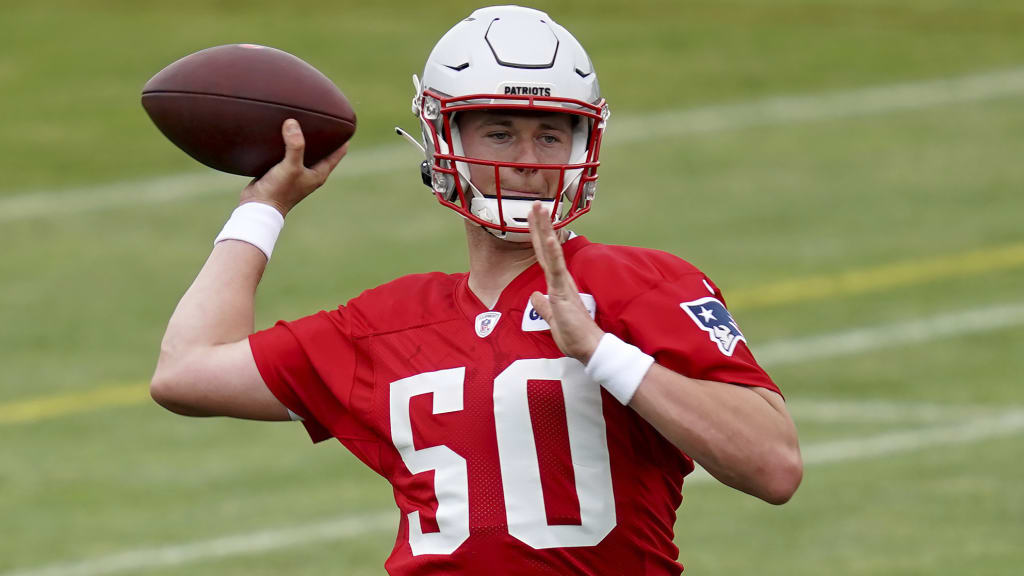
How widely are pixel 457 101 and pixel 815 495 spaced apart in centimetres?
534

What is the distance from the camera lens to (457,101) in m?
4.28

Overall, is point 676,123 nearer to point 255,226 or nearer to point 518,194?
point 255,226

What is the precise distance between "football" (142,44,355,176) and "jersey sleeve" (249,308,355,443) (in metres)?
0.48

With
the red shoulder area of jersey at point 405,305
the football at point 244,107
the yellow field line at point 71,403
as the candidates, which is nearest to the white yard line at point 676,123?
the yellow field line at point 71,403

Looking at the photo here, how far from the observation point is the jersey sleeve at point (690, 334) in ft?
12.7

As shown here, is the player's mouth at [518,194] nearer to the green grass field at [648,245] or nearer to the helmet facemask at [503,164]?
the helmet facemask at [503,164]

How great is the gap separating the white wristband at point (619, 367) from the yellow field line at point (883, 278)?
8286 mm

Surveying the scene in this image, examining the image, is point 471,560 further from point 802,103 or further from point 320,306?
point 802,103

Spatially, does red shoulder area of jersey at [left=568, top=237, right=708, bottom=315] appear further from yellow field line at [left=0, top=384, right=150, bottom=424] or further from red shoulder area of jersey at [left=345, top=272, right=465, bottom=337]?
yellow field line at [left=0, top=384, right=150, bottom=424]

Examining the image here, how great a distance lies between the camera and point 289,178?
459 centimetres

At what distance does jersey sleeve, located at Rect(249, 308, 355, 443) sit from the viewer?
438cm

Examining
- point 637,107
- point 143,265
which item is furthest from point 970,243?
point 143,265

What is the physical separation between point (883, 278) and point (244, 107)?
336 inches

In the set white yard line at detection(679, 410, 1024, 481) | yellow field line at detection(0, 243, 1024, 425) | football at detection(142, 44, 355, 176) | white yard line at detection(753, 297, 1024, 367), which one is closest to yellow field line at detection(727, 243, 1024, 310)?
yellow field line at detection(0, 243, 1024, 425)
